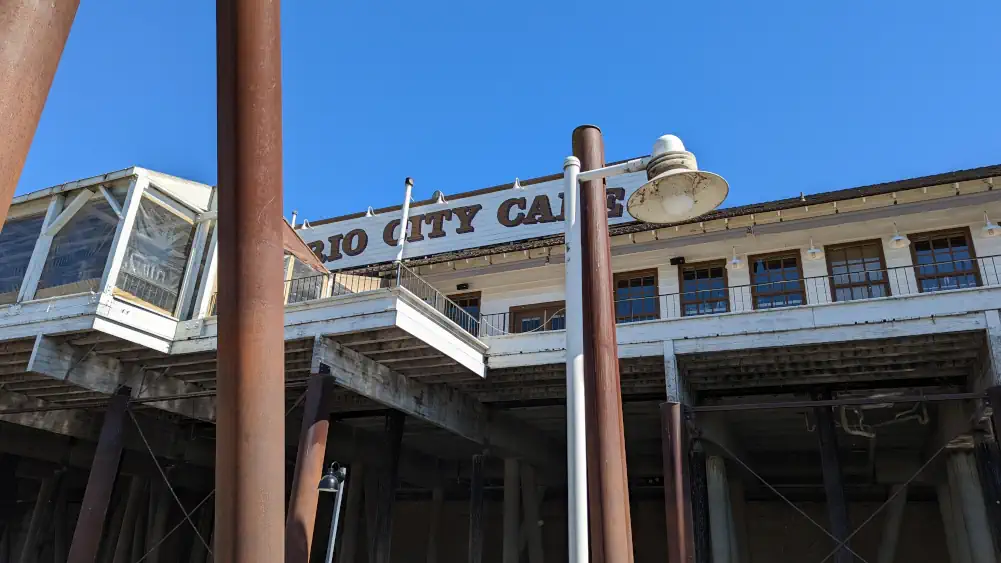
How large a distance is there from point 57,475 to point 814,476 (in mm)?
28207

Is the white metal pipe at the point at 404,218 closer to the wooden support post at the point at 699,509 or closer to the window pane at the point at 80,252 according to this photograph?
the window pane at the point at 80,252

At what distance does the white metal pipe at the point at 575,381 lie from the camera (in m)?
5.79

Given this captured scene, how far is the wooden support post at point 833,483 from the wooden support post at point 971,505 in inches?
119

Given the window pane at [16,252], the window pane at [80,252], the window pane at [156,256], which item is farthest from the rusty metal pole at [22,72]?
the window pane at [16,252]

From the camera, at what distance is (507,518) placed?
23.9 m

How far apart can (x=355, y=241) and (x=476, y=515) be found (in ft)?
36.6

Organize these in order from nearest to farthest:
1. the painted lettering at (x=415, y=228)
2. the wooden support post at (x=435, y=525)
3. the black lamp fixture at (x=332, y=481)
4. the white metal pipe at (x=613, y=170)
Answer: the white metal pipe at (x=613, y=170)
the black lamp fixture at (x=332, y=481)
the painted lettering at (x=415, y=228)
the wooden support post at (x=435, y=525)

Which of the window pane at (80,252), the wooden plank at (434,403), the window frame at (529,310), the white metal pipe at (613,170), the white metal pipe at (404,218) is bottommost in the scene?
the white metal pipe at (613,170)

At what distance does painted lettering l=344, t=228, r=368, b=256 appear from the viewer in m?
27.6

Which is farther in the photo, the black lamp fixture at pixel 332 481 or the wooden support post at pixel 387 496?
the wooden support post at pixel 387 496

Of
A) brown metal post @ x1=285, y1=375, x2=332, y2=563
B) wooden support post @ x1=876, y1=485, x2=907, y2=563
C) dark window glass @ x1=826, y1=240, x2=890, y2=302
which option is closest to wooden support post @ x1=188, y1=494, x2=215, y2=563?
brown metal post @ x1=285, y1=375, x2=332, y2=563

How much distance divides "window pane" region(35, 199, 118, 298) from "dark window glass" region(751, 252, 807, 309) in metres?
16.0

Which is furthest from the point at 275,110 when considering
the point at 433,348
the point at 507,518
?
the point at 507,518

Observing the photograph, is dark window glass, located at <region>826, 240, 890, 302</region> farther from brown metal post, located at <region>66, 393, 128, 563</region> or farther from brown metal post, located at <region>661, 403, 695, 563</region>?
brown metal post, located at <region>66, 393, 128, 563</region>
